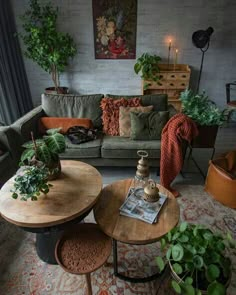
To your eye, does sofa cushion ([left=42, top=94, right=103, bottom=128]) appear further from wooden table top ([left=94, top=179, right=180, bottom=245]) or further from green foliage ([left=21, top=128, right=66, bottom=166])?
wooden table top ([left=94, top=179, right=180, bottom=245])

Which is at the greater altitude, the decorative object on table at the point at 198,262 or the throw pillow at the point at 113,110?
the throw pillow at the point at 113,110

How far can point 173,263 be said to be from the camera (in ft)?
3.11

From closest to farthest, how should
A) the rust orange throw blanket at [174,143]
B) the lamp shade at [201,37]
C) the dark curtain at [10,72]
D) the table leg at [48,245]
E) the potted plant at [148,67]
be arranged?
the table leg at [48,245]
the rust orange throw blanket at [174,143]
the dark curtain at [10,72]
the lamp shade at [201,37]
the potted plant at [148,67]

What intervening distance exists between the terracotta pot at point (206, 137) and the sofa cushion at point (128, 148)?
0.38 m

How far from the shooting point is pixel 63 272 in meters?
1.39

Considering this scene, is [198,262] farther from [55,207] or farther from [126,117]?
[126,117]

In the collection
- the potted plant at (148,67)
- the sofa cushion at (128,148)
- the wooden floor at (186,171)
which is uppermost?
the potted plant at (148,67)

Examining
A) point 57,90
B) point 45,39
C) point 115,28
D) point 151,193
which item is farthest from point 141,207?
point 115,28

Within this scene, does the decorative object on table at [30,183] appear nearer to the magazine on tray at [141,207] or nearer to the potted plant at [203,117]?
the magazine on tray at [141,207]

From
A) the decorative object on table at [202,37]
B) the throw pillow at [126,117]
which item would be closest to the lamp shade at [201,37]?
the decorative object on table at [202,37]

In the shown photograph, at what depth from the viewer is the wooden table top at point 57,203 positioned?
1.15 metres

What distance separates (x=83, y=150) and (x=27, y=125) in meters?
0.65

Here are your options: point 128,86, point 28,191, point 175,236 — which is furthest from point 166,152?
point 128,86

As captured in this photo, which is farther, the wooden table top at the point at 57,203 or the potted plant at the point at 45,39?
the potted plant at the point at 45,39
